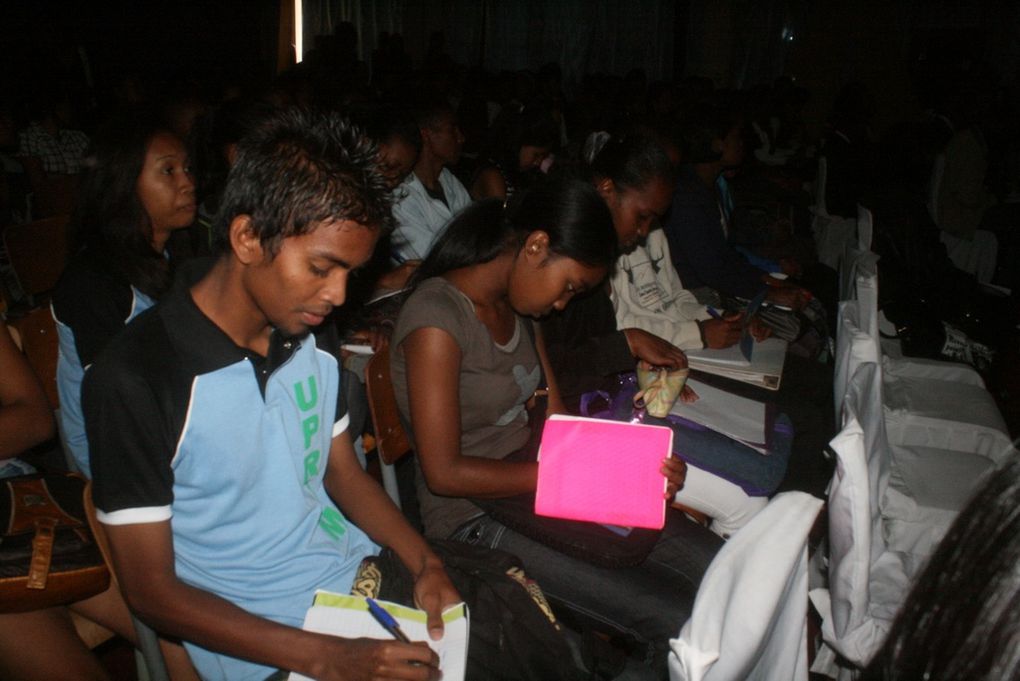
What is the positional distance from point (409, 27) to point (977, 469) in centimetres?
962

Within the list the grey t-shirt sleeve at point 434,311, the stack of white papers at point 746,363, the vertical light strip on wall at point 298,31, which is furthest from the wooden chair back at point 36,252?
the vertical light strip on wall at point 298,31

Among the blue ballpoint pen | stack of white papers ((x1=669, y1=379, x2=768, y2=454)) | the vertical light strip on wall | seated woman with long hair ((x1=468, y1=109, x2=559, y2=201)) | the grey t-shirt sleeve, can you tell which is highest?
the vertical light strip on wall

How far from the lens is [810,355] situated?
3.16 meters

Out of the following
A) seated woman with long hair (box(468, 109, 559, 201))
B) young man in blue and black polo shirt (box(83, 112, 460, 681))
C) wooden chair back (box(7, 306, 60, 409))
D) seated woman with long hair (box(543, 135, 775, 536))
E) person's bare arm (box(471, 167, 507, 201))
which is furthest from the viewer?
seated woman with long hair (box(468, 109, 559, 201))

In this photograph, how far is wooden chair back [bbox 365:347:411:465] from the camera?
1698mm

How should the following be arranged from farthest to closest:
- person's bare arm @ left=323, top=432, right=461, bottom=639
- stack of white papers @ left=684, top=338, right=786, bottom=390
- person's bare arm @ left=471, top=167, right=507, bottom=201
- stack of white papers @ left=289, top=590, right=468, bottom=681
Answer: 1. person's bare arm @ left=471, top=167, right=507, bottom=201
2. stack of white papers @ left=684, top=338, right=786, bottom=390
3. person's bare arm @ left=323, top=432, right=461, bottom=639
4. stack of white papers @ left=289, top=590, right=468, bottom=681

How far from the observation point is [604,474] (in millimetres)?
1559

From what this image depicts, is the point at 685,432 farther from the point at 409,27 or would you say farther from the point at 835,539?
the point at 409,27

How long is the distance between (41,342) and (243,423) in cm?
106

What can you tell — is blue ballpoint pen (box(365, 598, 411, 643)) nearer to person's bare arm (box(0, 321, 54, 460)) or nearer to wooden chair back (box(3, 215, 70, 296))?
person's bare arm (box(0, 321, 54, 460))

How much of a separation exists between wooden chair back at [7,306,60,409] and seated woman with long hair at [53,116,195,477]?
0.44ft

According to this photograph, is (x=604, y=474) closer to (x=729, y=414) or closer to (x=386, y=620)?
(x=386, y=620)

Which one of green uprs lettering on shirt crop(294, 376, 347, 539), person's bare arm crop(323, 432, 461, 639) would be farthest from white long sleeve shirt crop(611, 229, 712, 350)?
green uprs lettering on shirt crop(294, 376, 347, 539)

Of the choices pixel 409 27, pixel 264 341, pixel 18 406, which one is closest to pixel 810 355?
pixel 264 341
